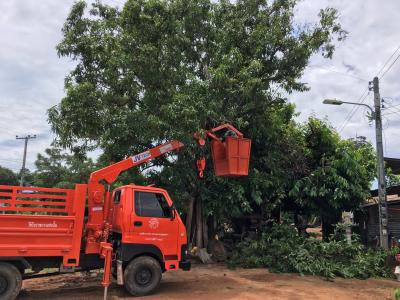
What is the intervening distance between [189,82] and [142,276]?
650cm

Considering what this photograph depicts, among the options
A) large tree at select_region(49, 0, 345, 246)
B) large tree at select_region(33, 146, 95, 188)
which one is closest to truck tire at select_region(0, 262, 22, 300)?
large tree at select_region(49, 0, 345, 246)

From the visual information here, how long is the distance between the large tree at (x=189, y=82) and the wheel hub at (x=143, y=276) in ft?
12.9

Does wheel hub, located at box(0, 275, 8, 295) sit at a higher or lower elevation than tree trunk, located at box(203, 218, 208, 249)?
lower

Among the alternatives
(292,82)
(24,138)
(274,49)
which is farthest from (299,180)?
(24,138)

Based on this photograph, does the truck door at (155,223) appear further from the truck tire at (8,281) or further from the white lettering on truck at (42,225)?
Result: the truck tire at (8,281)

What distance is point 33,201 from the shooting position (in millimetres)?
9039

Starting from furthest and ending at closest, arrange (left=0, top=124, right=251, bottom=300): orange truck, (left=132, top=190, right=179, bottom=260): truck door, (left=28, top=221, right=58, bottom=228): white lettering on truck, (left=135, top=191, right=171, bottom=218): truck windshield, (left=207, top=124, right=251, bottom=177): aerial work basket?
(left=207, top=124, right=251, bottom=177): aerial work basket → (left=135, top=191, right=171, bottom=218): truck windshield → (left=132, top=190, right=179, bottom=260): truck door → (left=28, top=221, right=58, bottom=228): white lettering on truck → (left=0, top=124, right=251, bottom=300): orange truck

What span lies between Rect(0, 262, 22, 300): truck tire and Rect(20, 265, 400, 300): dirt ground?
914mm

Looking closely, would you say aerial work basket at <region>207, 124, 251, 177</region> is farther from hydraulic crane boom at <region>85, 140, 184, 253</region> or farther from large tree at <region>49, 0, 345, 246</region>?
hydraulic crane boom at <region>85, 140, 184, 253</region>

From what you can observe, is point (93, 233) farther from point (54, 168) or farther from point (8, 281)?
point (54, 168)

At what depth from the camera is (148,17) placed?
43.2 ft

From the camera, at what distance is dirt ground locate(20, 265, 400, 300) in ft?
33.1

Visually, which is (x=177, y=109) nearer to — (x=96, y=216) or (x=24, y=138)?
(x=96, y=216)

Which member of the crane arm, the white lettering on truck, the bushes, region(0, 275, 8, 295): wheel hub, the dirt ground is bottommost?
the dirt ground
